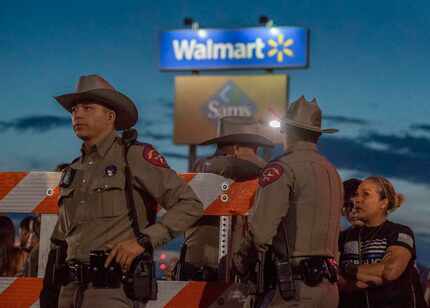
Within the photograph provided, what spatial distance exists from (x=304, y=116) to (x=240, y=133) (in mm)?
1743

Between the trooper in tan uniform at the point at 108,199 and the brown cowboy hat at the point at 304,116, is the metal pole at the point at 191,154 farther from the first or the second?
the trooper in tan uniform at the point at 108,199

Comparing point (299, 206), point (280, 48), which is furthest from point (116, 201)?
point (280, 48)

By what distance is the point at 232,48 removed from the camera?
1387 inches

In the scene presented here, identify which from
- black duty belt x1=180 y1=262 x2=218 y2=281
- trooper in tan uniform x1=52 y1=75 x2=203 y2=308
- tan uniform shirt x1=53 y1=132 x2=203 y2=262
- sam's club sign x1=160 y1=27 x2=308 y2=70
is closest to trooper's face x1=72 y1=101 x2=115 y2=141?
trooper in tan uniform x1=52 y1=75 x2=203 y2=308

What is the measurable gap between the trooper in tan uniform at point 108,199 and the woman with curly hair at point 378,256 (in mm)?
1311

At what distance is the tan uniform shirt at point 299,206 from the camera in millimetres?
5402

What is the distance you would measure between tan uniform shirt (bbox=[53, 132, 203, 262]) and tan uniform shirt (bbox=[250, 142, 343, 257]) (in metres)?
0.39

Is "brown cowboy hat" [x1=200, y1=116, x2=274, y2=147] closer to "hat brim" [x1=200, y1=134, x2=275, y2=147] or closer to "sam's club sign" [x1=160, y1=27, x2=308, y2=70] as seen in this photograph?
"hat brim" [x1=200, y1=134, x2=275, y2=147]

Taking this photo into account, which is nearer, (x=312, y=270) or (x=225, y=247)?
(x=312, y=270)

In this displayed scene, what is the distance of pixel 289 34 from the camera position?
34.2 meters

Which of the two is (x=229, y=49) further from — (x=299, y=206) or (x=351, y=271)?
(x=299, y=206)

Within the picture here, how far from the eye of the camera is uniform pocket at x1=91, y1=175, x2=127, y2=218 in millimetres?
5301

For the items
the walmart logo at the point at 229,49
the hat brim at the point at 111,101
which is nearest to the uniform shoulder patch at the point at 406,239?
the hat brim at the point at 111,101

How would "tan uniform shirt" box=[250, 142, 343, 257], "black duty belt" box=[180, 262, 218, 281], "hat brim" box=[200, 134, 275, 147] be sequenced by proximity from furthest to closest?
"hat brim" box=[200, 134, 275, 147] < "black duty belt" box=[180, 262, 218, 281] < "tan uniform shirt" box=[250, 142, 343, 257]
